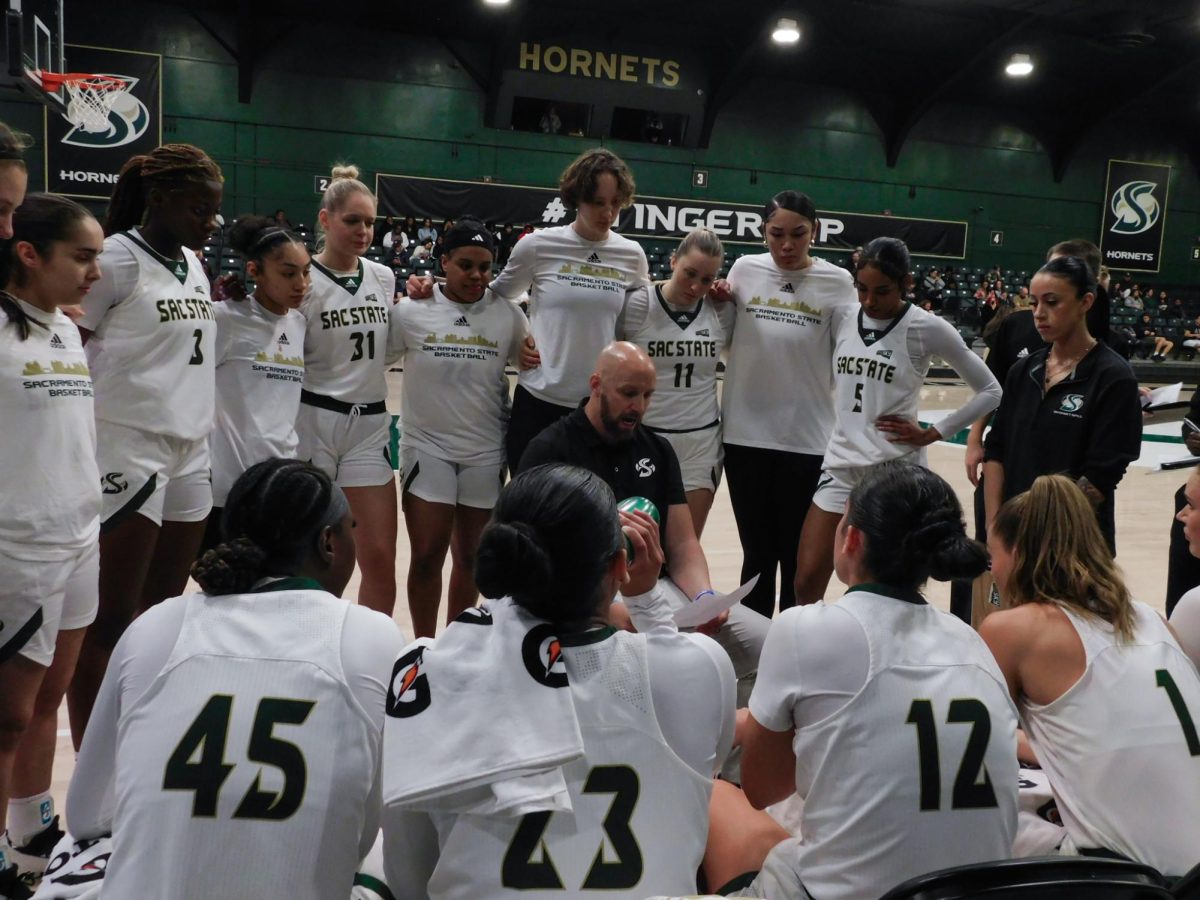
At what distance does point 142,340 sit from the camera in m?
3.04

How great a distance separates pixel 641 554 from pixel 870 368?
7.44 feet

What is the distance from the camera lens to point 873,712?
1728 millimetres

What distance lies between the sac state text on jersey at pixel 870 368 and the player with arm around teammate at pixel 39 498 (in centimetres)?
274

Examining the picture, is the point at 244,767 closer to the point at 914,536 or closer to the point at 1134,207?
the point at 914,536

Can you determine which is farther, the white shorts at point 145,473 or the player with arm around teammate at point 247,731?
the white shorts at point 145,473

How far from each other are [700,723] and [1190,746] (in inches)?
41.0

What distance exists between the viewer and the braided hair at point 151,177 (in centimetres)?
312

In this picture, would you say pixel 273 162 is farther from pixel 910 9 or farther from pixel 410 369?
pixel 410 369

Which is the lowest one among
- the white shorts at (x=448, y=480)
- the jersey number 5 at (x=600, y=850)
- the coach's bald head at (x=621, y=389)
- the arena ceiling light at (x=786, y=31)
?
the jersey number 5 at (x=600, y=850)

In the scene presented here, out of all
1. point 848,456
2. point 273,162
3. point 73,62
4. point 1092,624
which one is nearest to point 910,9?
point 273,162

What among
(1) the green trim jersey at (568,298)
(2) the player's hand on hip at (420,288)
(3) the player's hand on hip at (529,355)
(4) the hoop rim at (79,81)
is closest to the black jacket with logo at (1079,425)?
(1) the green trim jersey at (568,298)

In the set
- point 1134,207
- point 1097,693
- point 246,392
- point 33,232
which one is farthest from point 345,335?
point 1134,207

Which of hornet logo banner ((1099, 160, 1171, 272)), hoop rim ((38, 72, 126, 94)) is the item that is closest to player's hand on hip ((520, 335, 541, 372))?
hoop rim ((38, 72, 126, 94))

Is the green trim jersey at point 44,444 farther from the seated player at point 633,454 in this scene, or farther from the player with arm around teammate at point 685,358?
the player with arm around teammate at point 685,358
